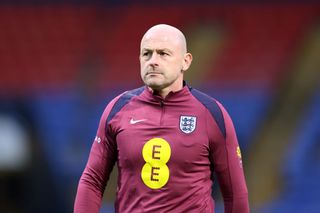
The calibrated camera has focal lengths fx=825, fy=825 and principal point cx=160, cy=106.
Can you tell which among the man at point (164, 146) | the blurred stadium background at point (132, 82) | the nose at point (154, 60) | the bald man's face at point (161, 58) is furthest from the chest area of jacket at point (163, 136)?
the blurred stadium background at point (132, 82)

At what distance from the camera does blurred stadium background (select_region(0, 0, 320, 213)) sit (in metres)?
7.28

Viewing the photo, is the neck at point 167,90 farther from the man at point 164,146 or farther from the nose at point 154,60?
the nose at point 154,60

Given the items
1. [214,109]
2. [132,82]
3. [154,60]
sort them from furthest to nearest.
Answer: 1. [132,82]
2. [214,109]
3. [154,60]

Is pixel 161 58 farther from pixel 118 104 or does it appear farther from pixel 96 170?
pixel 96 170

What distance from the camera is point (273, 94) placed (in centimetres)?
745

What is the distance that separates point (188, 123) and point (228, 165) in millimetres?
A: 241

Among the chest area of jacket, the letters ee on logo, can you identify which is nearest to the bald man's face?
the chest area of jacket

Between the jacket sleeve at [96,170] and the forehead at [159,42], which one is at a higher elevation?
the forehead at [159,42]

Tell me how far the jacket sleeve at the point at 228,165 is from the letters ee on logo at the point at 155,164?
200 millimetres

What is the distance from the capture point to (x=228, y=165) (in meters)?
3.41

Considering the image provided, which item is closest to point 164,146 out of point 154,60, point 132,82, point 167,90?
point 167,90

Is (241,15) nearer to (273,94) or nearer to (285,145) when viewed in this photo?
(273,94)

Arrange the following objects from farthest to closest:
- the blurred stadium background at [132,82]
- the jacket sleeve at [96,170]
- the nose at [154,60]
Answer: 1. the blurred stadium background at [132,82]
2. the jacket sleeve at [96,170]
3. the nose at [154,60]

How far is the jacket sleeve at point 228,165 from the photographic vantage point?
3375 mm
